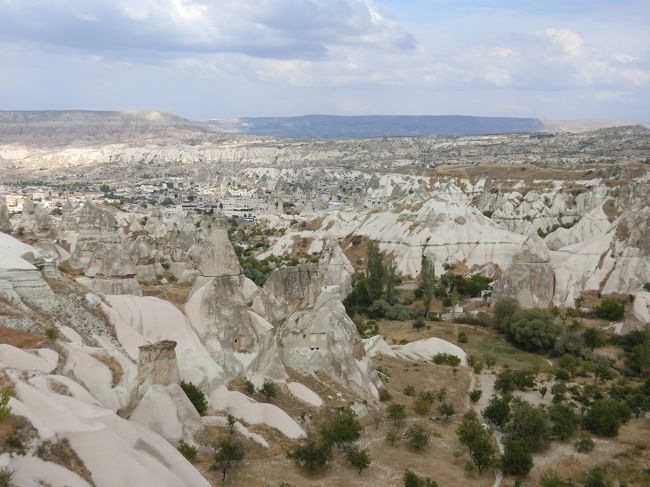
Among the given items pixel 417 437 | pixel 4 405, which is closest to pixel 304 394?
pixel 417 437

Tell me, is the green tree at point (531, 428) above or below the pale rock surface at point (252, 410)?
below

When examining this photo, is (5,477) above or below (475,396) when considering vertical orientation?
above

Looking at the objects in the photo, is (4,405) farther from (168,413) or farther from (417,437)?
(417,437)

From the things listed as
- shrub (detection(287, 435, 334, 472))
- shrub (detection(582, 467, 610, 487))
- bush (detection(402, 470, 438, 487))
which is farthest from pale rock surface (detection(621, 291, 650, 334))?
shrub (detection(287, 435, 334, 472))

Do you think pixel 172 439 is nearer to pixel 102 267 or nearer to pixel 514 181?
pixel 102 267

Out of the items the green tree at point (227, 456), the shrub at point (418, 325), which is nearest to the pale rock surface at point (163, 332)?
the green tree at point (227, 456)

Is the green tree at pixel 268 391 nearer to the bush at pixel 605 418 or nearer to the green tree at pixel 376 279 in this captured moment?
the bush at pixel 605 418

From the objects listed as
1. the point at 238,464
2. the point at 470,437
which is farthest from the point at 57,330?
the point at 470,437
